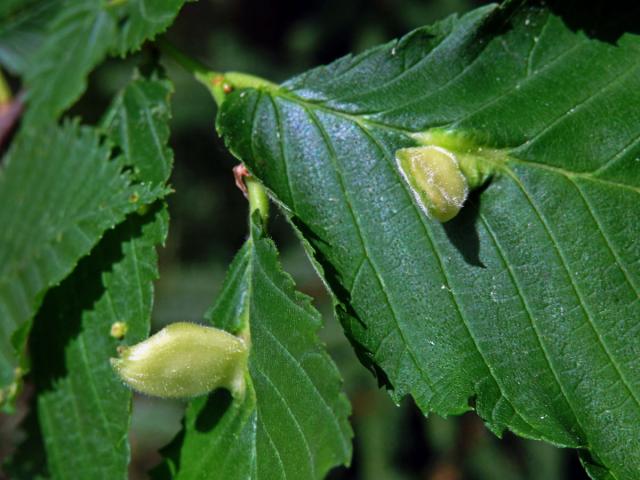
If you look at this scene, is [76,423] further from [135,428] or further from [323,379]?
[135,428]

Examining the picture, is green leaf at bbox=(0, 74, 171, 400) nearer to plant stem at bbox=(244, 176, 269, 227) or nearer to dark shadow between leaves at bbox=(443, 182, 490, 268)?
plant stem at bbox=(244, 176, 269, 227)

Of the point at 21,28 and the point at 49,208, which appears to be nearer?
the point at 49,208

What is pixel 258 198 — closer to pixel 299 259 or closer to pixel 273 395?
pixel 273 395

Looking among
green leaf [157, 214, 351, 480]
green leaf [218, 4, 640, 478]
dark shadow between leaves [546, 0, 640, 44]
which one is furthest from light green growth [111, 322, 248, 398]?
dark shadow between leaves [546, 0, 640, 44]

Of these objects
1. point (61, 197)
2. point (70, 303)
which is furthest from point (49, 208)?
point (70, 303)

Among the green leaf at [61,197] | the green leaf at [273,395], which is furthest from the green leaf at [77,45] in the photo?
the green leaf at [273,395]

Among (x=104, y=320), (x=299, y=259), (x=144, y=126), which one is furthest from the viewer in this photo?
(x=299, y=259)

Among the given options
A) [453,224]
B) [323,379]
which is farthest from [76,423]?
[453,224]

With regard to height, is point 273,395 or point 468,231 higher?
point 468,231
